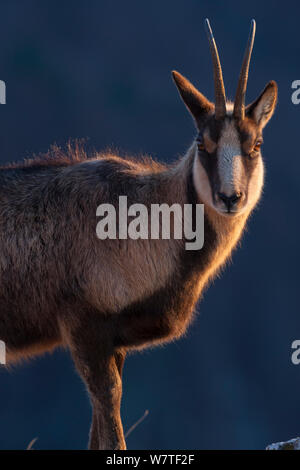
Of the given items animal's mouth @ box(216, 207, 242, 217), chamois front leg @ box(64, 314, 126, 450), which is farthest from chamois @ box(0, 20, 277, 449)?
animal's mouth @ box(216, 207, 242, 217)

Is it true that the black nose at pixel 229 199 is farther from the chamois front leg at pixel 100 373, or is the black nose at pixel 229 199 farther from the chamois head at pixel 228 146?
the chamois front leg at pixel 100 373

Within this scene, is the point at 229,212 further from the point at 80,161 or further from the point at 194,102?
the point at 80,161

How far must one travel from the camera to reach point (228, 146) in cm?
888

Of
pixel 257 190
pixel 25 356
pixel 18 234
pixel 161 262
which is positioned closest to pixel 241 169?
pixel 257 190

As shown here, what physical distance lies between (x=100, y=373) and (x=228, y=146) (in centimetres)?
279

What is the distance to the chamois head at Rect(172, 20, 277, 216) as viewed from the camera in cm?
864

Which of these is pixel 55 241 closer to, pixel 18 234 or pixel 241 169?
pixel 18 234

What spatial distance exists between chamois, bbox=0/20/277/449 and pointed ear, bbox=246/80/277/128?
0.04 feet

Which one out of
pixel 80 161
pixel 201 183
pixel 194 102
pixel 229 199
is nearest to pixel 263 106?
pixel 194 102

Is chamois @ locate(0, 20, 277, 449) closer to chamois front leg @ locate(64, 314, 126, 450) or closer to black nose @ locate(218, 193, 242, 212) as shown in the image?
chamois front leg @ locate(64, 314, 126, 450)

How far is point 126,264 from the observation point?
366 inches
